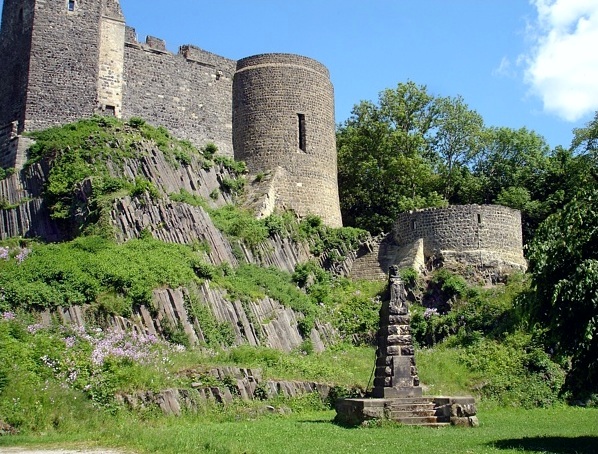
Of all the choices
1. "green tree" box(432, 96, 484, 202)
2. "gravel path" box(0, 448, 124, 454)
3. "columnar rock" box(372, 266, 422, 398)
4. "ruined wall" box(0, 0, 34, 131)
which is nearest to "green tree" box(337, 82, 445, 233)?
"green tree" box(432, 96, 484, 202)

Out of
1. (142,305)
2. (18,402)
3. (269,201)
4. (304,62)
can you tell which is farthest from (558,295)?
(304,62)

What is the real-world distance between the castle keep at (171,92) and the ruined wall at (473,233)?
207 inches

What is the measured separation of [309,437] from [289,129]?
79.1ft

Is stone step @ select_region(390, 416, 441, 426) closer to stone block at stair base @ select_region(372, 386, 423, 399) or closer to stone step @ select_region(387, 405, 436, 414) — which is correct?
stone step @ select_region(387, 405, 436, 414)

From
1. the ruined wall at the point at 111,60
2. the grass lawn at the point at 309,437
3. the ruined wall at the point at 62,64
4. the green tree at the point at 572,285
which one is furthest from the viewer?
the ruined wall at the point at 111,60

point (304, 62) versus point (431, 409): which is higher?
point (304, 62)

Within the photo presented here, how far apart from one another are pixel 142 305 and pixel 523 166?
2920cm

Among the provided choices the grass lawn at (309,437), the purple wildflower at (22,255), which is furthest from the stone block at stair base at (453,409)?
the purple wildflower at (22,255)

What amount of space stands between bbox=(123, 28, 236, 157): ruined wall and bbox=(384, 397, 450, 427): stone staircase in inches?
859

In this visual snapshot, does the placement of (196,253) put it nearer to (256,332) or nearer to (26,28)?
(256,332)

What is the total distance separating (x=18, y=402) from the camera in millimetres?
16016

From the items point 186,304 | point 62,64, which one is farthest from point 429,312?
point 62,64

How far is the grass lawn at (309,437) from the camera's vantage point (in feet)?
43.1

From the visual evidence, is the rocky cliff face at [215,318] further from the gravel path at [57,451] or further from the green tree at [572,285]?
the green tree at [572,285]
